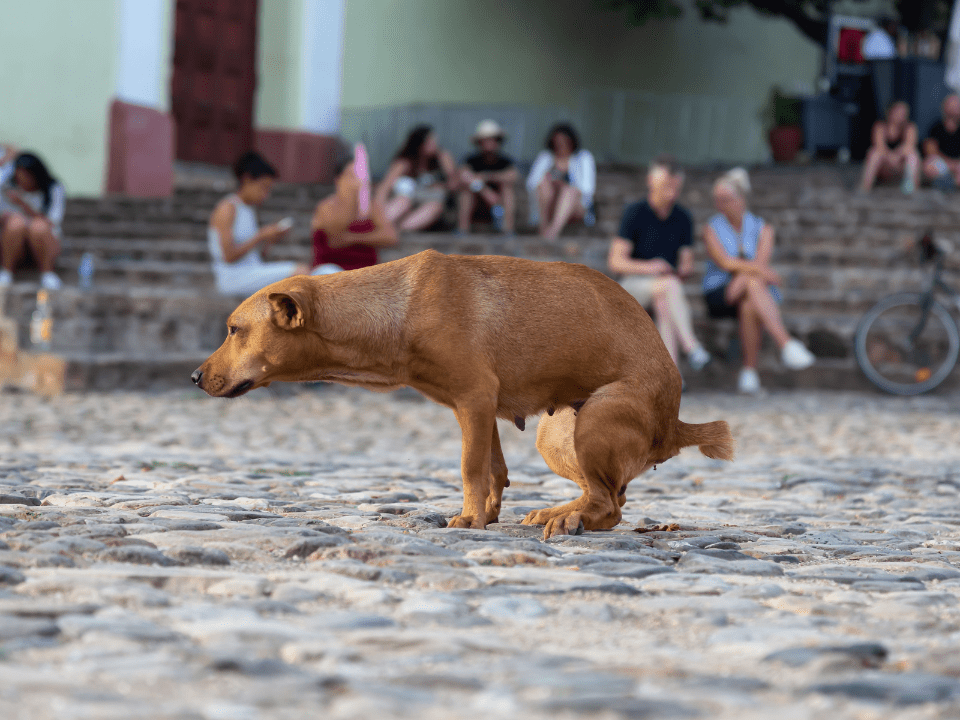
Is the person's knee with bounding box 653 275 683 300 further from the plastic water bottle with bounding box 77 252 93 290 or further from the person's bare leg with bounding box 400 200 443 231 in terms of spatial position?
the plastic water bottle with bounding box 77 252 93 290

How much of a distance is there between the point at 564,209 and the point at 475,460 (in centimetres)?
1022

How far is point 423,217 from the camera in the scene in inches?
544

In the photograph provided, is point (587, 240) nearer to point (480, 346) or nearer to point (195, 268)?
point (195, 268)

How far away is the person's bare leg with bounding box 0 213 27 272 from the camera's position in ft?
37.4

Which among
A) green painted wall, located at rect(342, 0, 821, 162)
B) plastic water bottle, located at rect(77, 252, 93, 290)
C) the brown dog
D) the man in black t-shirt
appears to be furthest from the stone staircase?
the brown dog

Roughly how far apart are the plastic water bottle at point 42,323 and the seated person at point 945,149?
11499 mm

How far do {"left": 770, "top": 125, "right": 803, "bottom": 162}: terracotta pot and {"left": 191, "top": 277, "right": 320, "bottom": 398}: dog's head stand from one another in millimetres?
20229

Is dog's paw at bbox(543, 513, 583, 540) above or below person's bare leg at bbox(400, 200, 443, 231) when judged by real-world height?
below

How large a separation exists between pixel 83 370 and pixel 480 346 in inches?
270

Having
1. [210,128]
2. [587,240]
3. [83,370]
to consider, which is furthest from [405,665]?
[210,128]

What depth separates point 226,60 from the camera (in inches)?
686

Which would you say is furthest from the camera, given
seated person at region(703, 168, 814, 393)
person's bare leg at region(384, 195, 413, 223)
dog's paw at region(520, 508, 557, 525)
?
person's bare leg at region(384, 195, 413, 223)

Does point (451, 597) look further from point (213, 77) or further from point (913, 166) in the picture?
point (213, 77)

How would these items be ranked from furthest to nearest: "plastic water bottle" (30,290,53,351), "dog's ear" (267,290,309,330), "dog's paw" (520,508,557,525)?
"plastic water bottle" (30,290,53,351), "dog's paw" (520,508,557,525), "dog's ear" (267,290,309,330)
